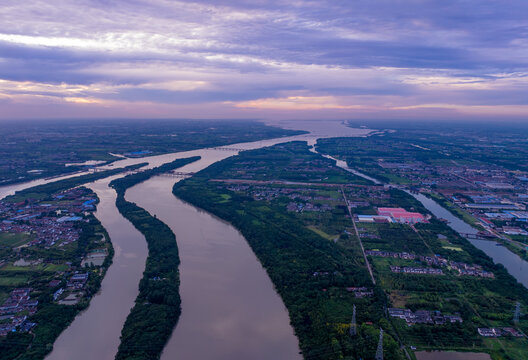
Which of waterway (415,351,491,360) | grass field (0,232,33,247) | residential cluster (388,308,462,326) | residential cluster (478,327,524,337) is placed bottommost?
waterway (415,351,491,360)

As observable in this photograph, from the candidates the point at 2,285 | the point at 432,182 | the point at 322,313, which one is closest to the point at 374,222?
the point at 322,313

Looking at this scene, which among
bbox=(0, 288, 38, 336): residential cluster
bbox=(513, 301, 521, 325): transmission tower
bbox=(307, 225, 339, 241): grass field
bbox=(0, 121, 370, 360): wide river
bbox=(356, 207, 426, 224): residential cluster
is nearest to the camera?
bbox=(0, 121, 370, 360): wide river

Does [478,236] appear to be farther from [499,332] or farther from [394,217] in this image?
[499,332]

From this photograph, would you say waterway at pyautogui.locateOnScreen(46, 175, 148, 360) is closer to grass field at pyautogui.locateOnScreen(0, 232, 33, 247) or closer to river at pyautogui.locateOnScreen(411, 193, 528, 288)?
grass field at pyautogui.locateOnScreen(0, 232, 33, 247)

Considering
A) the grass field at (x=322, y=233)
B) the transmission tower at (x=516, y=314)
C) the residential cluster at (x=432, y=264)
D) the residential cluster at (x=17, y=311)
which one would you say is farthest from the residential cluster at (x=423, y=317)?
the residential cluster at (x=17, y=311)

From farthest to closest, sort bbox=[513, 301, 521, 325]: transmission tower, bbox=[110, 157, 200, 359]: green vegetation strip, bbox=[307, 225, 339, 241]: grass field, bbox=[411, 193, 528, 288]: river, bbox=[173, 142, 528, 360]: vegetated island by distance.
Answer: bbox=[307, 225, 339, 241]: grass field, bbox=[411, 193, 528, 288]: river, bbox=[513, 301, 521, 325]: transmission tower, bbox=[173, 142, 528, 360]: vegetated island, bbox=[110, 157, 200, 359]: green vegetation strip

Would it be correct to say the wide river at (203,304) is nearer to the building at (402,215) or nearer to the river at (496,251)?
the building at (402,215)

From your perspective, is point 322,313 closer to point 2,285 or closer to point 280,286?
point 280,286

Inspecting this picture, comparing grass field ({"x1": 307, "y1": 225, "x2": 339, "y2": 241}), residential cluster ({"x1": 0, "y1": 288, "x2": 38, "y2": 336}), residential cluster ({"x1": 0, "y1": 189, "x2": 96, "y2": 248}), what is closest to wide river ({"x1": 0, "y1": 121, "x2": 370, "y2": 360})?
residential cluster ({"x1": 0, "y1": 288, "x2": 38, "y2": 336})
